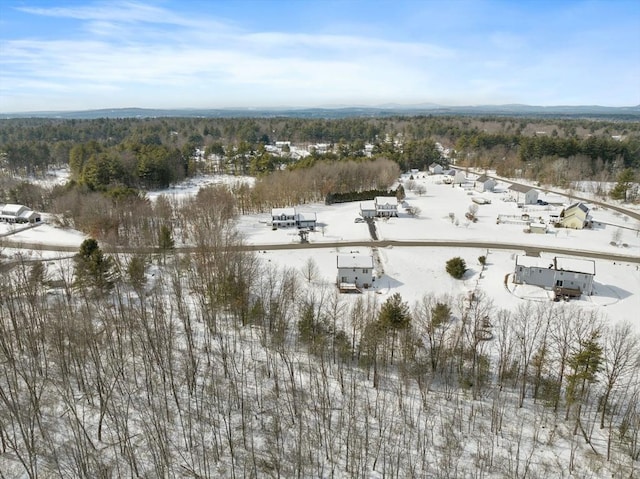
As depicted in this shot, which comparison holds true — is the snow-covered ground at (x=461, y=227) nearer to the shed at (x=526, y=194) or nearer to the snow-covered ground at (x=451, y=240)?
the snow-covered ground at (x=451, y=240)

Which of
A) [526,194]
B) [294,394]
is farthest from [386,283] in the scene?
[526,194]

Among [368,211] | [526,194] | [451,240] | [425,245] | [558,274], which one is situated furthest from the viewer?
[526,194]

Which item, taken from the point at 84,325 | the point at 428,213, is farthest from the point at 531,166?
the point at 84,325

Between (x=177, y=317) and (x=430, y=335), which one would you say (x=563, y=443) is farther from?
(x=177, y=317)

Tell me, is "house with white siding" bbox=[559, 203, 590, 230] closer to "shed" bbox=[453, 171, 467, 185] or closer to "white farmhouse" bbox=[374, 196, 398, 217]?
"white farmhouse" bbox=[374, 196, 398, 217]

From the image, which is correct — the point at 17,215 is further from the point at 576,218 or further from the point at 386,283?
the point at 576,218
